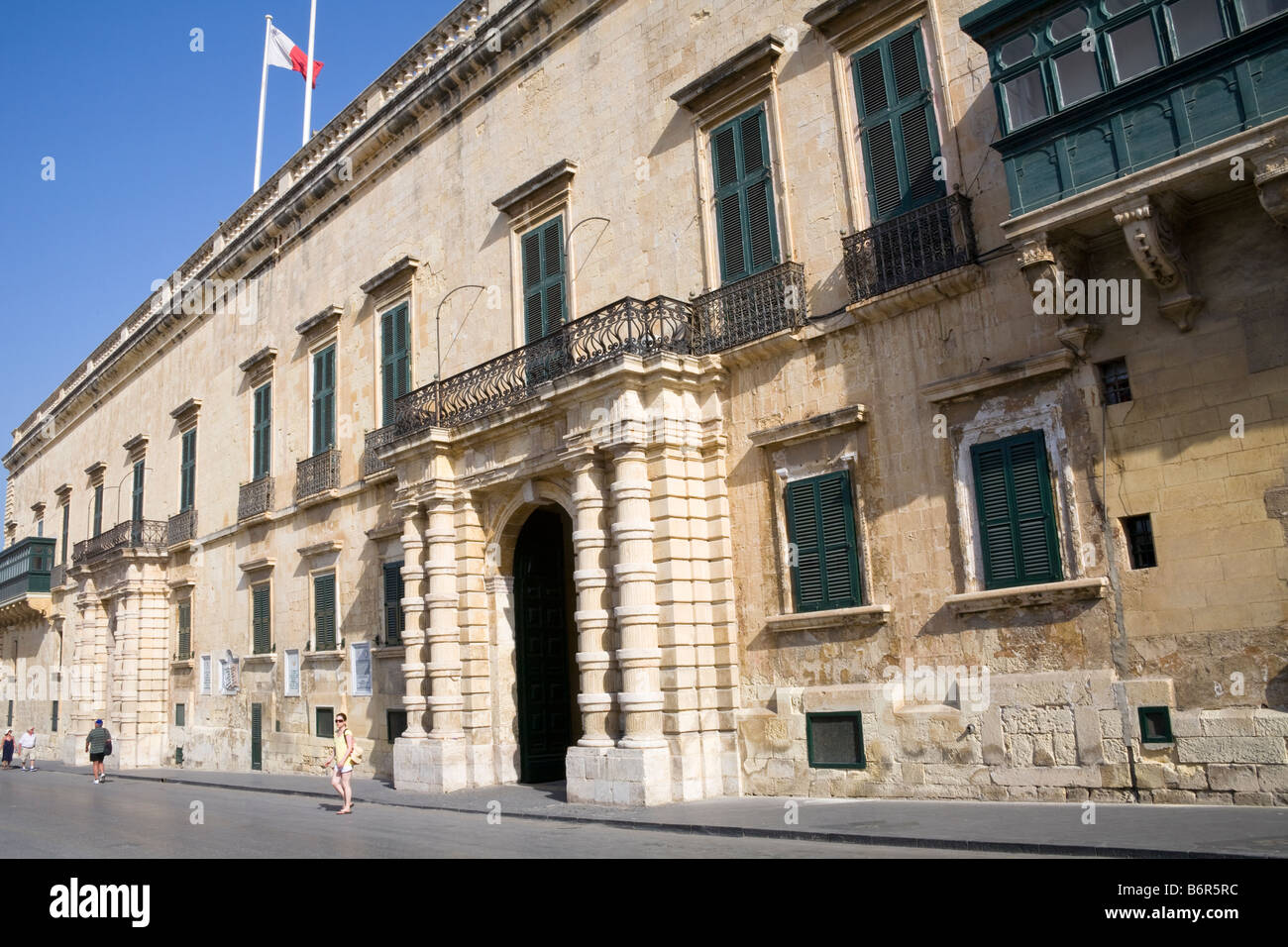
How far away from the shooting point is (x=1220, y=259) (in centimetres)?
1032

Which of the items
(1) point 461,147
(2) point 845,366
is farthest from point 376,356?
(2) point 845,366

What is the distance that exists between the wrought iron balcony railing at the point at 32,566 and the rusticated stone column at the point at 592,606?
32059 mm

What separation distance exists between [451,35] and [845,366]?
39.4 feet

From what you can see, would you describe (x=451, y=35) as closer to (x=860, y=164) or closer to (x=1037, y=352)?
(x=860, y=164)

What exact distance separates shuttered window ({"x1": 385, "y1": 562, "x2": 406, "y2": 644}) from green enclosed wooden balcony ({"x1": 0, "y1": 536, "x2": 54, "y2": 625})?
81.9 feet

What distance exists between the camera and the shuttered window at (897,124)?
1279cm

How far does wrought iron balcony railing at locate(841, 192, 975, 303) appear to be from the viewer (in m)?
12.2

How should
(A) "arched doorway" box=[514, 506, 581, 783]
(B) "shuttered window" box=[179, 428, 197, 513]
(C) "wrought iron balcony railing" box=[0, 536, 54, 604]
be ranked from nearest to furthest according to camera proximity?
1. (A) "arched doorway" box=[514, 506, 581, 783]
2. (B) "shuttered window" box=[179, 428, 197, 513]
3. (C) "wrought iron balcony railing" box=[0, 536, 54, 604]

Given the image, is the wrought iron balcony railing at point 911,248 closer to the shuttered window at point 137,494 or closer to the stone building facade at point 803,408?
the stone building facade at point 803,408

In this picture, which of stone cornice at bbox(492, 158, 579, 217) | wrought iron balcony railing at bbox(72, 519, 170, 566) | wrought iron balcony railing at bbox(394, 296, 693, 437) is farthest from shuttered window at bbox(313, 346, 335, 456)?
wrought iron balcony railing at bbox(72, 519, 170, 566)

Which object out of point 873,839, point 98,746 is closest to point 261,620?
point 98,746

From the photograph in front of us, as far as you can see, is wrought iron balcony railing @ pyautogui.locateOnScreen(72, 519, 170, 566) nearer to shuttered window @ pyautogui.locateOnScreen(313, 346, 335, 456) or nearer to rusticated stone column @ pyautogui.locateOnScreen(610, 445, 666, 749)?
shuttered window @ pyautogui.locateOnScreen(313, 346, 335, 456)

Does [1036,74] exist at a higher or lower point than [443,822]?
higher

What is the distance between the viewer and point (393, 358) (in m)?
21.1
